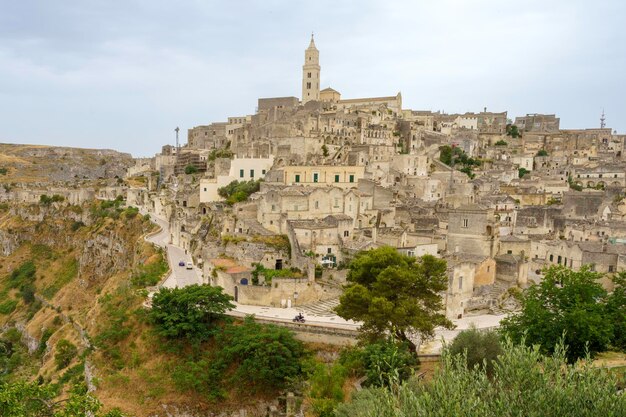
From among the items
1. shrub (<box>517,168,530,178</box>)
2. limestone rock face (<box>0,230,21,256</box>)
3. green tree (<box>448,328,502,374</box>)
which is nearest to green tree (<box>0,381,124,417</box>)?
green tree (<box>448,328,502,374</box>)

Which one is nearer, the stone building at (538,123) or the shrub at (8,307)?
the shrub at (8,307)

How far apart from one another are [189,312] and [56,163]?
4730 inches

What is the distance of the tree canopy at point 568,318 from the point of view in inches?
803

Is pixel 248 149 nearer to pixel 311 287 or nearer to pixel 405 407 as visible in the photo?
pixel 311 287

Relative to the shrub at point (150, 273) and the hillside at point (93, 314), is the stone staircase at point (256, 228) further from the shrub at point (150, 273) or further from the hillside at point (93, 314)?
the hillside at point (93, 314)

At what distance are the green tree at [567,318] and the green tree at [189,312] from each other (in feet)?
51.4

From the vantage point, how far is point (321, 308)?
3206 cm

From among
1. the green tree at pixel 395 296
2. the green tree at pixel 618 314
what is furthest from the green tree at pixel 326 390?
the green tree at pixel 618 314

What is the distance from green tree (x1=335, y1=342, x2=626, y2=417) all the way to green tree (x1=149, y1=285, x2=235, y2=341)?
700 inches

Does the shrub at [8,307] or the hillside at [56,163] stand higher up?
the hillside at [56,163]

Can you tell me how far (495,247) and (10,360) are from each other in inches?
1652

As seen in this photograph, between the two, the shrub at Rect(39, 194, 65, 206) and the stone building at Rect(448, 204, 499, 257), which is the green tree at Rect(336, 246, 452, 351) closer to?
the stone building at Rect(448, 204, 499, 257)

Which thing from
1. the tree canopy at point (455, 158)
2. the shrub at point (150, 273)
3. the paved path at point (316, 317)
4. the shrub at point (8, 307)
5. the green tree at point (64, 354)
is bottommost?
the shrub at point (8, 307)

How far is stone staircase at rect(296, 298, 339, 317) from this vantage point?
31.2 m
